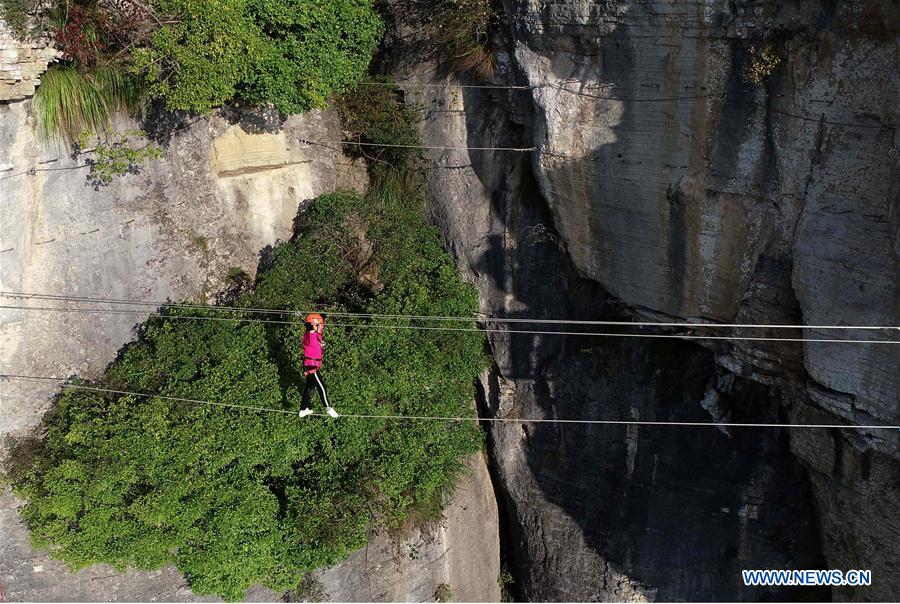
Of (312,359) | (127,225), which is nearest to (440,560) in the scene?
(312,359)

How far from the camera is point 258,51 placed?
7430 mm

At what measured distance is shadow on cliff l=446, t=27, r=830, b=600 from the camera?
27.9 feet

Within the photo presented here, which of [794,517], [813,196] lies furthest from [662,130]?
[794,517]

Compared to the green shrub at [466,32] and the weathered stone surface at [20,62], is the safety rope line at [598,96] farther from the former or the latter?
the weathered stone surface at [20,62]

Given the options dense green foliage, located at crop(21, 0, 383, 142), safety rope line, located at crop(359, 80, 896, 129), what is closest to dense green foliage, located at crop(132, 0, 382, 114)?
dense green foliage, located at crop(21, 0, 383, 142)

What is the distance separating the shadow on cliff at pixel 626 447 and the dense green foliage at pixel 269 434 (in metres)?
1.09

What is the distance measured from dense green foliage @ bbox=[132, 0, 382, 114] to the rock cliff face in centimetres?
98

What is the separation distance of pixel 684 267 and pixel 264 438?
194 inches

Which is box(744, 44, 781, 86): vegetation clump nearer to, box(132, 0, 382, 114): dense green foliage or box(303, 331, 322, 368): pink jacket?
box(132, 0, 382, 114): dense green foliage

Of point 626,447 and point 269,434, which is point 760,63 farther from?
point 269,434

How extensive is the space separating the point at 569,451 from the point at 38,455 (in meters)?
6.55

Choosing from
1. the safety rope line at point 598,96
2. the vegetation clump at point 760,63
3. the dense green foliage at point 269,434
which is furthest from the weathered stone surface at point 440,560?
the vegetation clump at point 760,63

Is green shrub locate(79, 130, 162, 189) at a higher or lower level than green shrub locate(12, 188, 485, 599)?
higher

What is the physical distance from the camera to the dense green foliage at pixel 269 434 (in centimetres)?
714
